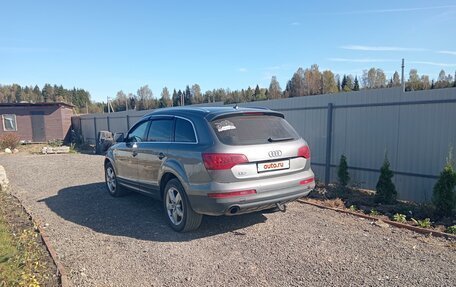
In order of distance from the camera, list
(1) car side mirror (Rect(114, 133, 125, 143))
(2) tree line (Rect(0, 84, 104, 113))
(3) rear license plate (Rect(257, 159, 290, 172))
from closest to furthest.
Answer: (3) rear license plate (Rect(257, 159, 290, 172)), (1) car side mirror (Rect(114, 133, 125, 143)), (2) tree line (Rect(0, 84, 104, 113))

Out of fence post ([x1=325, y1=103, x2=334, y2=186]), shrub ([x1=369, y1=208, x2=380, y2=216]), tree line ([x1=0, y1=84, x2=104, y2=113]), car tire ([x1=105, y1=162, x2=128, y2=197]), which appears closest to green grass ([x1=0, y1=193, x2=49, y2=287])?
car tire ([x1=105, y1=162, x2=128, y2=197])

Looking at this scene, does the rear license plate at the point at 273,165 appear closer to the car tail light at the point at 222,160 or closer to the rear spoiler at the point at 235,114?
the car tail light at the point at 222,160

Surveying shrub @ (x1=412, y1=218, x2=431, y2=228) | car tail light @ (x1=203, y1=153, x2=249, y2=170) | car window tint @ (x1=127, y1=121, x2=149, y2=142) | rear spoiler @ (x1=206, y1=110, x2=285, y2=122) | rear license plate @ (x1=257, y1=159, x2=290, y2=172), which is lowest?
shrub @ (x1=412, y1=218, x2=431, y2=228)

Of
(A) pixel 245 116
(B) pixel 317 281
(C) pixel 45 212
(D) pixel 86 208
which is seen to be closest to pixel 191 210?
(A) pixel 245 116

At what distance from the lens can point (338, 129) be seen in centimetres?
752

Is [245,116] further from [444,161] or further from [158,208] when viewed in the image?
[444,161]

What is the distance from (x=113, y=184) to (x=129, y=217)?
1811 mm

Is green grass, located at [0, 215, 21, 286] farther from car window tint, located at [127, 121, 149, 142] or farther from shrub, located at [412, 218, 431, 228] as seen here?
shrub, located at [412, 218, 431, 228]

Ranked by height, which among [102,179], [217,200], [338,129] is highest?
[338,129]

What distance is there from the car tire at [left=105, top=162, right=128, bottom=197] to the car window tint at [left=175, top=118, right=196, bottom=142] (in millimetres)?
2672

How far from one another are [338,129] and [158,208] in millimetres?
4532

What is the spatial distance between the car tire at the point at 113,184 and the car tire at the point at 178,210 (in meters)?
2.31

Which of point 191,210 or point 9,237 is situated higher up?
point 191,210

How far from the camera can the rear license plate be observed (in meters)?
4.19
